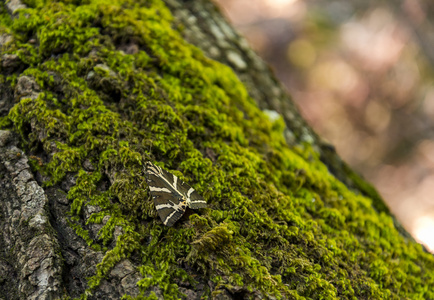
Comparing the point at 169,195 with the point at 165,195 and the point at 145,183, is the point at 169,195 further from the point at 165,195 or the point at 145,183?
the point at 145,183

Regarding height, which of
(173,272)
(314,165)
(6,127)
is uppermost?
(314,165)

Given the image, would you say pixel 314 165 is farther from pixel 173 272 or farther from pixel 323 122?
pixel 323 122

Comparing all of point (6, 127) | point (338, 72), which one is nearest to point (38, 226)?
point (6, 127)

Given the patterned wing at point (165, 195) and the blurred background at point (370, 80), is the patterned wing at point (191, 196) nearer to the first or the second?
the patterned wing at point (165, 195)

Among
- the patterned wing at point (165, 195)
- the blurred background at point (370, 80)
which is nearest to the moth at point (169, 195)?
the patterned wing at point (165, 195)

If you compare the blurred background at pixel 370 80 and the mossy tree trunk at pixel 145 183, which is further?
the blurred background at pixel 370 80
